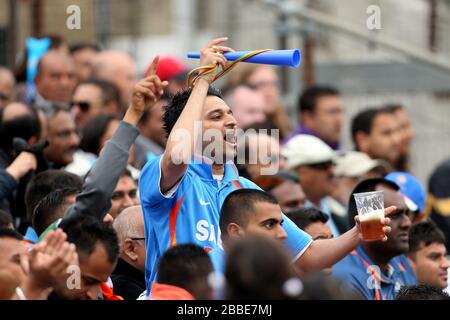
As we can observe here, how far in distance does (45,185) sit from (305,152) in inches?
118

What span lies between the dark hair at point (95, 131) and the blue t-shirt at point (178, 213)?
292cm

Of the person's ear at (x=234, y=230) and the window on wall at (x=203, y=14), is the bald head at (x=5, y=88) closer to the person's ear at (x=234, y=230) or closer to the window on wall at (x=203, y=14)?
the window on wall at (x=203, y=14)

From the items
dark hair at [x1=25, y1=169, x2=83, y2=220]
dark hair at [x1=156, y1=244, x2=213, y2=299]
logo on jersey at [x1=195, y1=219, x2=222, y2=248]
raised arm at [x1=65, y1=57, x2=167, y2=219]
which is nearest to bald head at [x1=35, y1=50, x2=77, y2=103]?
dark hair at [x1=25, y1=169, x2=83, y2=220]

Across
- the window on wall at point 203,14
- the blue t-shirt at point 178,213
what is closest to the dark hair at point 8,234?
the blue t-shirt at point 178,213

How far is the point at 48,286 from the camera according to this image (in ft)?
16.6

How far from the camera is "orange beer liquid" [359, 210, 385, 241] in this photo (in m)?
5.65

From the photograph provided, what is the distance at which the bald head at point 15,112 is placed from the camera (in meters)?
8.41

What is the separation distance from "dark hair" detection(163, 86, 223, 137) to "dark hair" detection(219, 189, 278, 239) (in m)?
0.52

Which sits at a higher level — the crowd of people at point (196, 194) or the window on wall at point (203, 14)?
the window on wall at point (203, 14)

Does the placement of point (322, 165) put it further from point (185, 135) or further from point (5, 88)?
point (185, 135)

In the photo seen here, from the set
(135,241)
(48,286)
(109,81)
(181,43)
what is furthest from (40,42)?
(48,286)
